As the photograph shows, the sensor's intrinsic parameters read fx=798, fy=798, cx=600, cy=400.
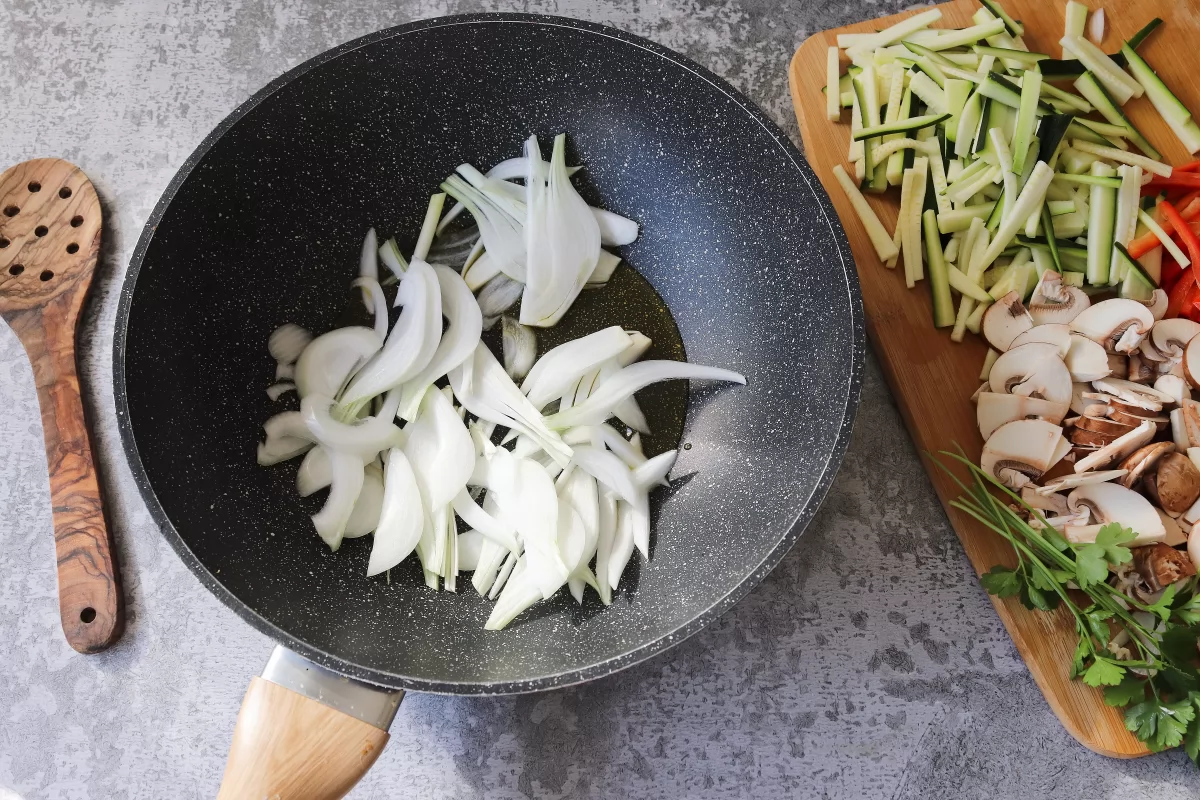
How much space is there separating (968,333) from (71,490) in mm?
1143

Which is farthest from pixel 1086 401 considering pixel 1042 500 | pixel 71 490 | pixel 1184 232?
pixel 71 490

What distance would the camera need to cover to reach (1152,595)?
0.93m

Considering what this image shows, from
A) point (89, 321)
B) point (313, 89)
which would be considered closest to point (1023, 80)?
point (313, 89)

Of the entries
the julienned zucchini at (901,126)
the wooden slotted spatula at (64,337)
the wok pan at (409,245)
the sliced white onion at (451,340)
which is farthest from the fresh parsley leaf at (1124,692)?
the wooden slotted spatula at (64,337)

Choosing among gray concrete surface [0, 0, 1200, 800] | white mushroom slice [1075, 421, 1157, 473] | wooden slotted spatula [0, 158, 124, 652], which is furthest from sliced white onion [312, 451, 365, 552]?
white mushroom slice [1075, 421, 1157, 473]

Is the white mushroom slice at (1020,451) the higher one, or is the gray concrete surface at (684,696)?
the white mushroom slice at (1020,451)

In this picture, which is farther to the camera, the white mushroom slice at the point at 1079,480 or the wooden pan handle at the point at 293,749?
the white mushroom slice at the point at 1079,480

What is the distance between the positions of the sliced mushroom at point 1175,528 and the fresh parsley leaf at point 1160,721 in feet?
0.57

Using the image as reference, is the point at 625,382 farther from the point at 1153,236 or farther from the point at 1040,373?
the point at 1153,236

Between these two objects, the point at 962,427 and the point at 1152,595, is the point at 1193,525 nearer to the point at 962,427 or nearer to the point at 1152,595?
the point at 1152,595

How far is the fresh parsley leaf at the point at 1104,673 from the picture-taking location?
869 millimetres

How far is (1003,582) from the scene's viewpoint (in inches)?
35.7

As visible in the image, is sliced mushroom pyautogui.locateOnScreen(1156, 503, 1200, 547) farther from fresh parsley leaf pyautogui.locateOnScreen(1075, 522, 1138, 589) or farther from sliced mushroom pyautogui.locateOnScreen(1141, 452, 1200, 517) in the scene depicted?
fresh parsley leaf pyautogui.locateOnScreen(1075, 522, 1138, 589)

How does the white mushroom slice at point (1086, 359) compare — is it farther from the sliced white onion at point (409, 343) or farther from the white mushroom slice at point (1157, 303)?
the sliced white onion at point (409, 343)
